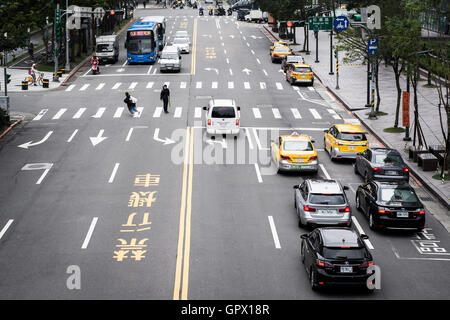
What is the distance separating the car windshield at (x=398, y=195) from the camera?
24.1m

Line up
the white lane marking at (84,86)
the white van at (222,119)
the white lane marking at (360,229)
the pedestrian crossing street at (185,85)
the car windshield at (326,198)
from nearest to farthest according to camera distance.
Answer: the white lane marking at (360,229)
the car windshield at (326,198)
the white van at (222,119)
the pedestrian crossing street at (185,85)
the white lane marking at (84,86)

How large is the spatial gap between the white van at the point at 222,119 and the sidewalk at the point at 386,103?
326 inches

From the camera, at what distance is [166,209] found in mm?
26328

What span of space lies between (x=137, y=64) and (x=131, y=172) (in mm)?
37765

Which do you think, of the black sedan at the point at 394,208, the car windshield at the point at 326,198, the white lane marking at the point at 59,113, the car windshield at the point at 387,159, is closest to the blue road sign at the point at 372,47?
the car windshield at the point at 387,159

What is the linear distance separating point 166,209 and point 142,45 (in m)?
42.6

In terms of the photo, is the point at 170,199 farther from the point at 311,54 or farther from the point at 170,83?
the point at 311,54

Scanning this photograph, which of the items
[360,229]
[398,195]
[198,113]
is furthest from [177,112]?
[398,195]

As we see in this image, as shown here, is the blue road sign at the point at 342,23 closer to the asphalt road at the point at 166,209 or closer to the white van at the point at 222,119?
the asphalt road at the point at 166,209

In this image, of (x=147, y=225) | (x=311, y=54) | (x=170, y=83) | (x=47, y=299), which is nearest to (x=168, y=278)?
(x=47, y=299)

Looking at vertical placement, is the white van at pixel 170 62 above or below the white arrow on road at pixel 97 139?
above

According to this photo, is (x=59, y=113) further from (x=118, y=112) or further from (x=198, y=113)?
(x=198, y=113)

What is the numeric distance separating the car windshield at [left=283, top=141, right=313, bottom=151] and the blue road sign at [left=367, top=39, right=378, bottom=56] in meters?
14.0

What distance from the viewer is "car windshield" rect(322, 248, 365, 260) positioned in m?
18.5
